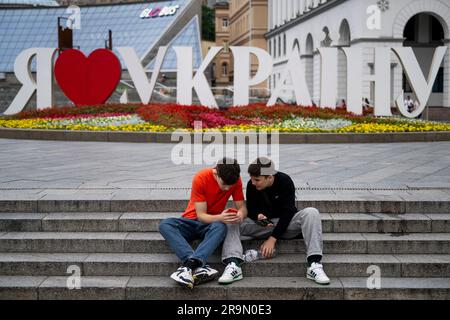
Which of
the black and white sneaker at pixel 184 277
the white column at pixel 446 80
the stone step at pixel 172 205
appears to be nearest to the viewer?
the black and white sneaker at pixel 184 277

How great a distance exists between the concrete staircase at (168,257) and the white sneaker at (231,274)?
0.06 m

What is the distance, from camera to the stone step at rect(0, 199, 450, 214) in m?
7.12

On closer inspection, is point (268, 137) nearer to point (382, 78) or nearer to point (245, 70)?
point (245, 70)

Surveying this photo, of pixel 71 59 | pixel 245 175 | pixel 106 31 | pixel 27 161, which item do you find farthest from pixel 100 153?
pixel 106 31

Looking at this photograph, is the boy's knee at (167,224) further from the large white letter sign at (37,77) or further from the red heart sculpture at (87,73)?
the large white letter sign at (37,77)

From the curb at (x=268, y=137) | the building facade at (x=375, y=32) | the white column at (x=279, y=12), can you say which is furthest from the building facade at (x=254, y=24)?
the curb at (x=268, y=137)

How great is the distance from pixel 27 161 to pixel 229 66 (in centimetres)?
7953

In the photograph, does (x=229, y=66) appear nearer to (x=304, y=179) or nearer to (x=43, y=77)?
(x=43, y=77)

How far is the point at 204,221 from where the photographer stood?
20.1 ft

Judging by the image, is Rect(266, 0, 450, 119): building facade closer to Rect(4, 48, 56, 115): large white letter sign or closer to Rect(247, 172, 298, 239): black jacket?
Rect(4, 48, 56, 115): large white letter sign

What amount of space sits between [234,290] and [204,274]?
31 cm

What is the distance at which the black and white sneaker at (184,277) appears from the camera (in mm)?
5598

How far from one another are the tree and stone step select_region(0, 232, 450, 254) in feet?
286

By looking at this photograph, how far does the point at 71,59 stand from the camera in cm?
1992
